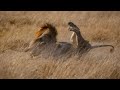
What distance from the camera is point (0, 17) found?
707 cm

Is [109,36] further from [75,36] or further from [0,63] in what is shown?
[0,63]

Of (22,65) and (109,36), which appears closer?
(22,65)

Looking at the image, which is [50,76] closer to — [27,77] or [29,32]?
[27,77]

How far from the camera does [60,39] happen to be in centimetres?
706

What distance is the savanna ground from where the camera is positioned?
6598mm

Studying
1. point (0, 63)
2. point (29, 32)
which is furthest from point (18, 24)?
point (0, 63)

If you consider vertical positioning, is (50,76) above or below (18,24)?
below

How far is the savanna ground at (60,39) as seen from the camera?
6598mm
